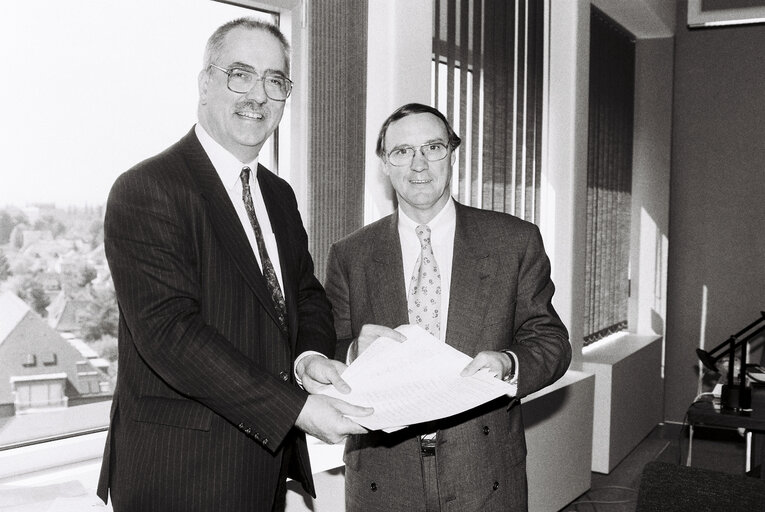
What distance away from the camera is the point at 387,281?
75.7 inches

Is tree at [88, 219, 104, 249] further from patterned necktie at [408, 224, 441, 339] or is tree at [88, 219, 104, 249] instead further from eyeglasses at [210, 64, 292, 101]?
patterned necktie at [408, 224, 441, 339]

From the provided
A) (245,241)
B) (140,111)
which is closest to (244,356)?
(245,241)

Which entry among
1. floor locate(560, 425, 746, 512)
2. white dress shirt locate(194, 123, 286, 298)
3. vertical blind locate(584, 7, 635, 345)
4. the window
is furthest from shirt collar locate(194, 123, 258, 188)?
vertical blind locate(584, 7, 635, 345)

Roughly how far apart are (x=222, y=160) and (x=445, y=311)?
27.5 inches

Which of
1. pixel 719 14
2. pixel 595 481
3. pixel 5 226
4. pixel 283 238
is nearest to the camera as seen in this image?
pixel 283 238

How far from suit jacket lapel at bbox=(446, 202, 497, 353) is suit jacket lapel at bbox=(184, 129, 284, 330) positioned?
531mm

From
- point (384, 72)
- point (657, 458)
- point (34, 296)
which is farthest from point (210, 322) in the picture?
point (657, 458)

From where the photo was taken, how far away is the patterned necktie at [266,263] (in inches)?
61.5

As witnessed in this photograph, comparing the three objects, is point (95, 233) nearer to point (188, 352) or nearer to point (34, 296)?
point (34, 296)

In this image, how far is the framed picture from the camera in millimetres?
3709

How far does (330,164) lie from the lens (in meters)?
2.54

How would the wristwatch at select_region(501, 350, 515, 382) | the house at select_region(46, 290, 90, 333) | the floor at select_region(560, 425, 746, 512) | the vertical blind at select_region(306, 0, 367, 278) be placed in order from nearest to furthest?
the wristwatch at select_region(501, 350, 515, 382)
the house at select_region(46, 290, 90, 333)
the vertical blind at select_region(306, 0, 367, 278)
the floor at select_region(560, 425, 746, 512)

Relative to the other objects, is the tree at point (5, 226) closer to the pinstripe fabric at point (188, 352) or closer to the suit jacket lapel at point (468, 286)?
the pinstripe fabric at point (188, 352)

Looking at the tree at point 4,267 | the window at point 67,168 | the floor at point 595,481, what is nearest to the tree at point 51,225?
the window at point 67,168
